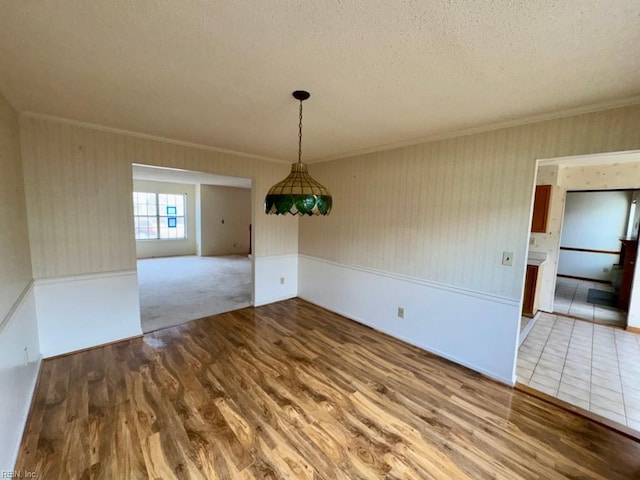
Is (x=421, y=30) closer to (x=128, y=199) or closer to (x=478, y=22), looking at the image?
(x=478, y=22)

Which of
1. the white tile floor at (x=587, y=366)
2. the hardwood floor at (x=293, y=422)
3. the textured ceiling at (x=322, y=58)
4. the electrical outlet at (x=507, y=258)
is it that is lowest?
the hardwood floor at (x=293, y=422)

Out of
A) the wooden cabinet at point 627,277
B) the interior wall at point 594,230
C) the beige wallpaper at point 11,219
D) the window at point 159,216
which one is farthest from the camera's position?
the window at point 159,216

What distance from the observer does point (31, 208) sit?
2.55 m

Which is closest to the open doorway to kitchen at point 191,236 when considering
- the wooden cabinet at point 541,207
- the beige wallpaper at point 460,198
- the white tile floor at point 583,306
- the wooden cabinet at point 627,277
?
the beige wallpaper at point 460,198

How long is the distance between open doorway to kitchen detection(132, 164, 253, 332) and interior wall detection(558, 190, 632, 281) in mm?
7862

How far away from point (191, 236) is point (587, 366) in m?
9.63

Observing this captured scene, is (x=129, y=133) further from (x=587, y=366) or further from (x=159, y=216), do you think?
(x=159, y=216)

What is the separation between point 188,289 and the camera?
5176mm

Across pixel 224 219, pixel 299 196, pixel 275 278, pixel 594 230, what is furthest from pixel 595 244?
pixel 224 219

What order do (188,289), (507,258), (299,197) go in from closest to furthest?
(299,197) < (507,258) < (188,289)

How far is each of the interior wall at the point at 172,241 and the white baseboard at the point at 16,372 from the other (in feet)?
20.2

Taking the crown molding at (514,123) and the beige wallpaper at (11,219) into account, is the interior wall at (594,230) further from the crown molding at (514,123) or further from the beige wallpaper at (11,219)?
the beige wallpaper at (11,219)

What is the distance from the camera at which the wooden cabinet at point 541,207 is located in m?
3.91

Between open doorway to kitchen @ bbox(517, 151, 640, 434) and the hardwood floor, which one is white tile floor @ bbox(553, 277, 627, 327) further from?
the hardwood floor
